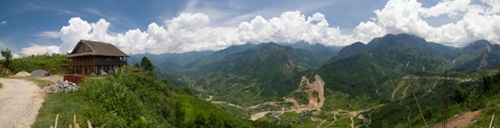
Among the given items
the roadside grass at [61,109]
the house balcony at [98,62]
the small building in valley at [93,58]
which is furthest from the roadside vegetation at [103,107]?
the small building in valley at [93,58]

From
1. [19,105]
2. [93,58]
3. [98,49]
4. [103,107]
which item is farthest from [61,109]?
[98,49]

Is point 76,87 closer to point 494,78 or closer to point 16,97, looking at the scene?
point 16,97

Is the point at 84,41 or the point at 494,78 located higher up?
→ the point at 84,41

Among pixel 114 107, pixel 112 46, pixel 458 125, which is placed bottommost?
pixel 458 125

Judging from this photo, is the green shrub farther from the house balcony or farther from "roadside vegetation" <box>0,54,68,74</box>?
"roadside vegetation" <box>0,54,68,74</box>

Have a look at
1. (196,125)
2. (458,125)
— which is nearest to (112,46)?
(196,125)

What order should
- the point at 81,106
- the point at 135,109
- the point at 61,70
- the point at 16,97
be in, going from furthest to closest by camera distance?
the point at 61,70, the point at 16,97, the point at 135,109, the point at 81,106
